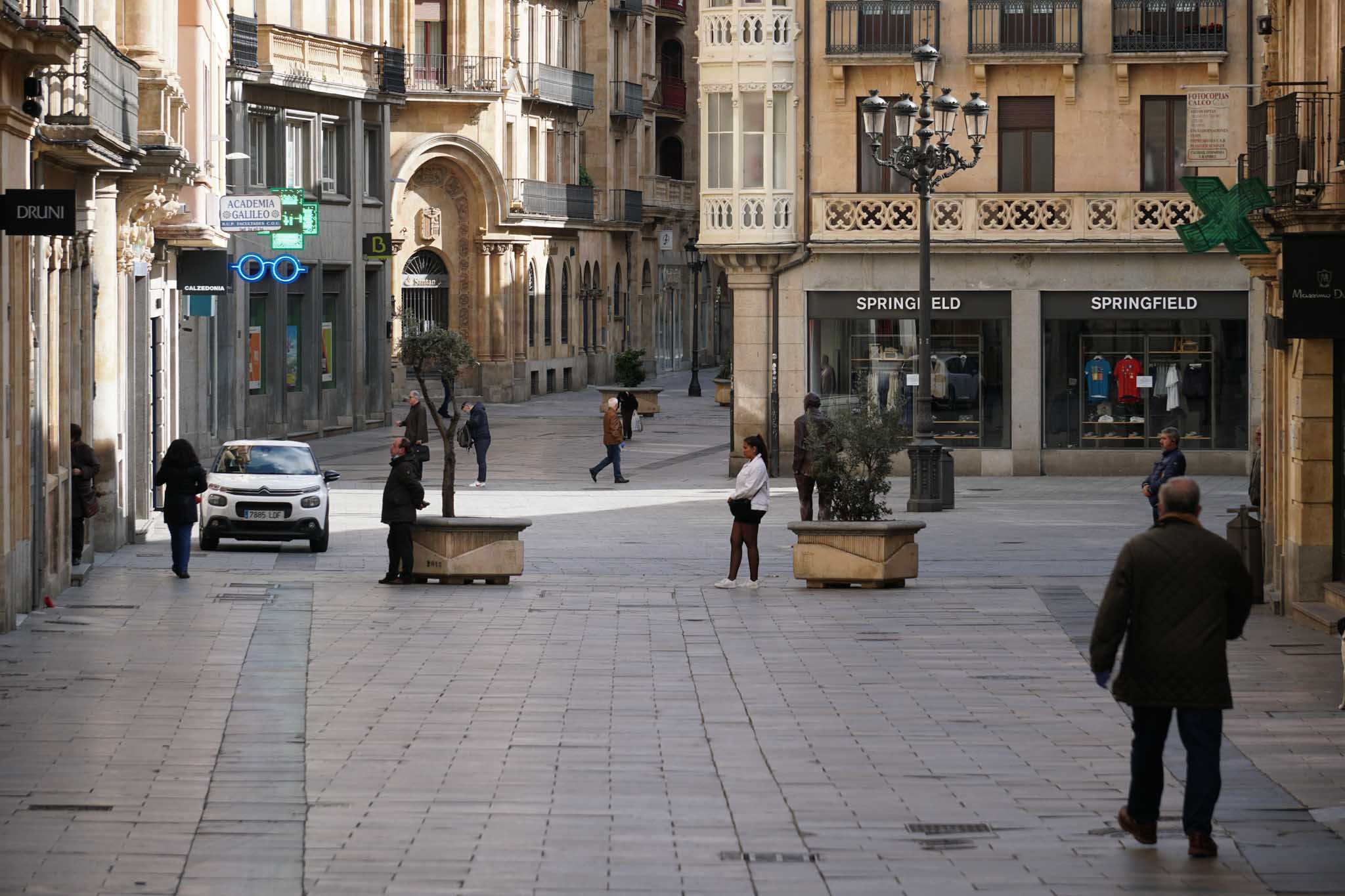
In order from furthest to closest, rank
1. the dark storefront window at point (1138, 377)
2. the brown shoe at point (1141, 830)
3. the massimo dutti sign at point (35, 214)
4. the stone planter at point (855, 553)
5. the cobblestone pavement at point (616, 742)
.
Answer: the dark storefront window at point (1138, 377)
the stone planter at point (855, 553)
the massimo dutti sign at point (35, 214)
the brown shoe at point (1141, 830)
the cobblestone pavement at point (616, 742)

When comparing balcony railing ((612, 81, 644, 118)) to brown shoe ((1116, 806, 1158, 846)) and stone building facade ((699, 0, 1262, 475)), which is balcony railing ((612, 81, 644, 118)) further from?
brown shoe ((1116, 806, 1158, 846))

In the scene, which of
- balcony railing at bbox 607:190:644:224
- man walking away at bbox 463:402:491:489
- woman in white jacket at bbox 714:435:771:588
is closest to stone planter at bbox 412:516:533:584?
woman in white jacket at bbox 714:435:771:588

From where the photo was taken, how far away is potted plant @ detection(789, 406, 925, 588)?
22531 millimetres

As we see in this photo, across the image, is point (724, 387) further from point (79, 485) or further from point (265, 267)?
point (79, 485)

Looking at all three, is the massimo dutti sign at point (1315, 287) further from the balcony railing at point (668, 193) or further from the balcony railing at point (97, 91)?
the balcony railing at point (668, 193)

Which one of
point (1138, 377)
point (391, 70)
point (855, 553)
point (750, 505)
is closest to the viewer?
point (750, 505)

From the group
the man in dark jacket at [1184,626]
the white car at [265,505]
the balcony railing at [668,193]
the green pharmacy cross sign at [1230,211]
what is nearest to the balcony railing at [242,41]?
the white car at [265,505]

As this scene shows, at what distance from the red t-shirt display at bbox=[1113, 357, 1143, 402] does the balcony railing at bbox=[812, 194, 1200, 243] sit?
219 centimetres

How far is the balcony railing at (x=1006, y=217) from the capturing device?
37625 millimetres

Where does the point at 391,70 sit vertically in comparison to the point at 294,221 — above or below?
above

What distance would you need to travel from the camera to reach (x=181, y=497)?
23.1 meters

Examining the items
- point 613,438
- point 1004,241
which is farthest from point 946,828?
point 1004,241

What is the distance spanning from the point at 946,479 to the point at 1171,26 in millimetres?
10728

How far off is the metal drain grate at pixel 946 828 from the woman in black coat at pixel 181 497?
44.5 feet
